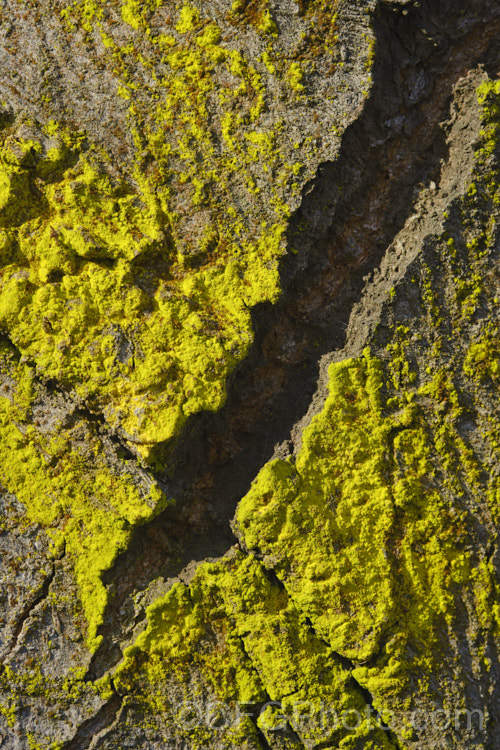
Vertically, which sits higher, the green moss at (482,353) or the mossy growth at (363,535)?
the green moss at (482,353)

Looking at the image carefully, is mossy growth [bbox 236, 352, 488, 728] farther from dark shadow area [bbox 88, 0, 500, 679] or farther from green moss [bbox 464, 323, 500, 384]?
green moss [bbox 464, 323, 500, 384]

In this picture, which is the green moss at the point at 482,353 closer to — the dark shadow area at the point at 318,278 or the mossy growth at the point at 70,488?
the dark shadow area at the point at 318,278

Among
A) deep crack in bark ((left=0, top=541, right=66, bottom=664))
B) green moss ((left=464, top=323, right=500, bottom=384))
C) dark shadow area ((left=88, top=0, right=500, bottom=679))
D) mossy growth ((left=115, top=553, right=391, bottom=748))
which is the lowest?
mossy growth ((left=115, top=553, right=391, bottom=748))

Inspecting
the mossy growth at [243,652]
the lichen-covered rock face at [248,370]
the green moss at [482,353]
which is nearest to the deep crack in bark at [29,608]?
the lichen-covered rock face at [248,370]

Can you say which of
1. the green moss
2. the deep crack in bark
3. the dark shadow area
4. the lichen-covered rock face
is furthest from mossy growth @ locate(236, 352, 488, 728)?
the deep crack in bark

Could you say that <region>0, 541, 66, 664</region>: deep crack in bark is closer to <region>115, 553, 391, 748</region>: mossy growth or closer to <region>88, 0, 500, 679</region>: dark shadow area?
<region>88, 0, 500, 679</region>: dark shadow area

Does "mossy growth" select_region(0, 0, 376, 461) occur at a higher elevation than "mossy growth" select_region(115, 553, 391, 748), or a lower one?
higher

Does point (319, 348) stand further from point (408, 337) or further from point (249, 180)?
point (249, 180)

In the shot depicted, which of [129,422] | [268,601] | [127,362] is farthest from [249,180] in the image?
[268,601]
